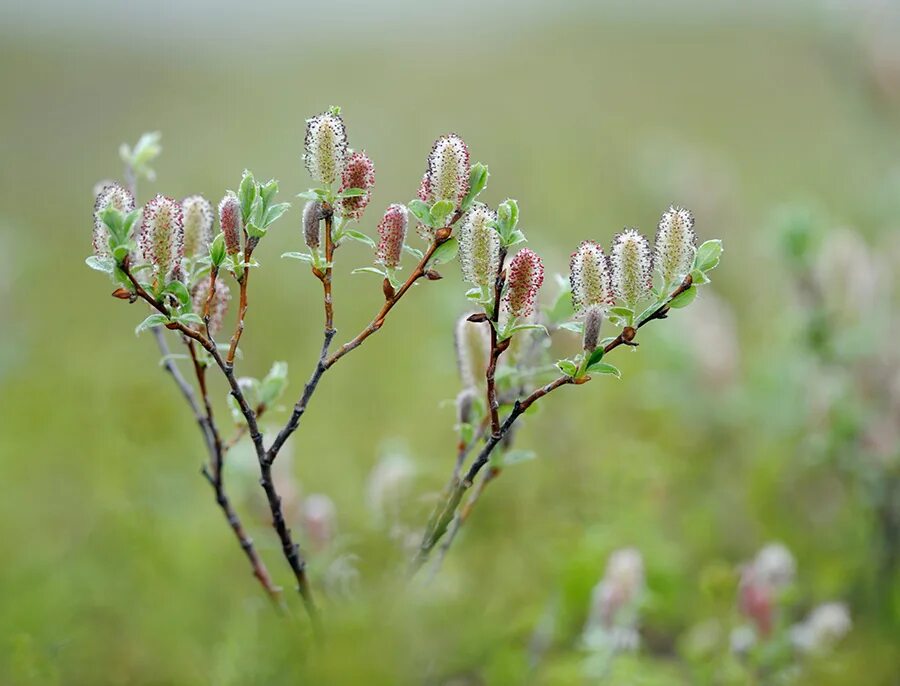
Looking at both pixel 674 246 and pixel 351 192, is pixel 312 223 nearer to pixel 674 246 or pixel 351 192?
pixel 351 192

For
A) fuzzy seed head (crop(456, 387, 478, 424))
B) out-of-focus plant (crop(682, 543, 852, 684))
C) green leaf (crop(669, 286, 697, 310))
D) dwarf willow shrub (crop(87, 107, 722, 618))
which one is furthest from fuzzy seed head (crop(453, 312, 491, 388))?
out-of-focus plant (crop(682, 543, 852, 684))

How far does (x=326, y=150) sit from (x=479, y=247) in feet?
0.51

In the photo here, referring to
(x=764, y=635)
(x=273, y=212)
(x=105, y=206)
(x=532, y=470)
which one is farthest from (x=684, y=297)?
(x=532, y=470)

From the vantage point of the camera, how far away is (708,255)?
742mm

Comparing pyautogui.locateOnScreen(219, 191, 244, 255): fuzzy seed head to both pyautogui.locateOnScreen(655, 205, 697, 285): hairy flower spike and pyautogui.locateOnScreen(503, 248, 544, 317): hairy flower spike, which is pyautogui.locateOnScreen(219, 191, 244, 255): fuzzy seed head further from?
pyautogui.locateOnScreen(655, 205, 697, 285): hairy flower spike

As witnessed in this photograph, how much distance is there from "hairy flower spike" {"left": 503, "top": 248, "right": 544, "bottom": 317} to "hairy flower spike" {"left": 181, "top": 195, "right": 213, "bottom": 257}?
0.29m

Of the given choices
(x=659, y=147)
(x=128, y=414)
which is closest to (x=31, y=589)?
(x=128, y=414)

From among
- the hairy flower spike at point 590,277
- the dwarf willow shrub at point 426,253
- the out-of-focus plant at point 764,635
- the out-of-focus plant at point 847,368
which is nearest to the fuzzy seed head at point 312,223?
the dwarf willow shrub at point 426,253

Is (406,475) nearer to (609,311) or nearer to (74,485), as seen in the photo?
(609,311)

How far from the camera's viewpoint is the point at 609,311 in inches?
30.2

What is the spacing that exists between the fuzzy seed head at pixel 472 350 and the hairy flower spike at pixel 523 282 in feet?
0.57

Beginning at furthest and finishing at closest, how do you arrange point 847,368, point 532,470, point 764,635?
point 532,470 → point 847,368 → point 764,635

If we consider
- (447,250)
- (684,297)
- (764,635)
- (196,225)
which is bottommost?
(764,635)

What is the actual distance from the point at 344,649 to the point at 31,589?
93cm
